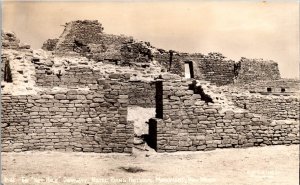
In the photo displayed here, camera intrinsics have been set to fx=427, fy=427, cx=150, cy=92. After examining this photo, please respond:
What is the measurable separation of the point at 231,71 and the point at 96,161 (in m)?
18.5

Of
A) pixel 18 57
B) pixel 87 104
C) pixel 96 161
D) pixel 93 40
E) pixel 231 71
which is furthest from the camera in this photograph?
pixel 231 71

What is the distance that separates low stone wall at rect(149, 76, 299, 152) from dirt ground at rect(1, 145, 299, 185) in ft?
1.23

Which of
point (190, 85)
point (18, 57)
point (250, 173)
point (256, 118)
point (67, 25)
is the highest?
point (67, 25)

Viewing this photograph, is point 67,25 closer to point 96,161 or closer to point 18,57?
point 18,57

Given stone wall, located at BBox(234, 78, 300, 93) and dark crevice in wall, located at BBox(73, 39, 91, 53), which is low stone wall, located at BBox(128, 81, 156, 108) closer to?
stone wall, located at BBox(234, 78, 300, 93)

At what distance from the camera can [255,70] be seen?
2777 centimetres

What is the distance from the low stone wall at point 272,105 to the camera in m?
17.0

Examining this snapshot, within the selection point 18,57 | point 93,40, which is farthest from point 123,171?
point 93,40

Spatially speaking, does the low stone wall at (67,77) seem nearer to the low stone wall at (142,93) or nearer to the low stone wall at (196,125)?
the low stone wall at (196,125)

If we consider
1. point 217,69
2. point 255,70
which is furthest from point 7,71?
point 255,70

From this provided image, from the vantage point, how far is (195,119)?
487 inches

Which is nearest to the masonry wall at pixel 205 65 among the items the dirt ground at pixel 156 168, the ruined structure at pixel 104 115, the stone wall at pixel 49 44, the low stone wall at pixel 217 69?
the low stone wall at pixel 217 69

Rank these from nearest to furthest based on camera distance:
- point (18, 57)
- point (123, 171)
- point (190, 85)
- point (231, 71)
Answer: point (123, 171) → point (190, 85) → point (18, 57) → point (231, 71)

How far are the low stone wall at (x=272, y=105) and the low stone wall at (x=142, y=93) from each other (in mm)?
3347
